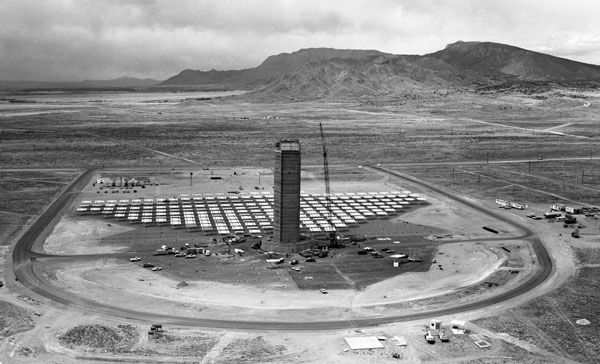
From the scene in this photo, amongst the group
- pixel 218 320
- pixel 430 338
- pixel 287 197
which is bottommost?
pixel 218 320

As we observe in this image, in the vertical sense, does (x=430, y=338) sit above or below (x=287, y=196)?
below

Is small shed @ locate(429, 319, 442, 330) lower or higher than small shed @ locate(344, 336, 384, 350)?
higher

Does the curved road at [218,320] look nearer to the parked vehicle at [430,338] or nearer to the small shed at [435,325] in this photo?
the small shed at [435,325]

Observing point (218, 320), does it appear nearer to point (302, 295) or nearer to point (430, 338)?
point (302, 295)

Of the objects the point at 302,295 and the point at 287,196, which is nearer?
the point at 302,295

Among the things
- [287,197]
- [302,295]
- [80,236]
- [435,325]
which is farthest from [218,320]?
[80,236]

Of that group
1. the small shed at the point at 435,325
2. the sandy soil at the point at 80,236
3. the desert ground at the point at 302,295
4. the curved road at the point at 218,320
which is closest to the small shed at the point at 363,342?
the desert ground at the point at 302,295

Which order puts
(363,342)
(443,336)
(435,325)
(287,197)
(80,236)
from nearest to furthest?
1. (363,342)
2. (443,336)
3. (435,325)
4. (287,197)
5. (80,236)

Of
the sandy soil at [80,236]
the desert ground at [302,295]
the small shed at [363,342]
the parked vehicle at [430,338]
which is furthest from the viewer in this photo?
the sandy soil at [80,236]

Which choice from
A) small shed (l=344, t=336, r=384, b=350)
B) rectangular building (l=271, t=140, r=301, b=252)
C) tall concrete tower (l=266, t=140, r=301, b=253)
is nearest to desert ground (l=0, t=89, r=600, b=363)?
small shed (l=344, t=336, r=384, b=350)

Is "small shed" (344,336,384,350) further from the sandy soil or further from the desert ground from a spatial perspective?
the sandy soil

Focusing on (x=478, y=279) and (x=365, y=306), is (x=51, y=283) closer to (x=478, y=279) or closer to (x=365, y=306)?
(x=365, y=306)

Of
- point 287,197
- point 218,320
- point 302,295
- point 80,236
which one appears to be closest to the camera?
point 218,320
